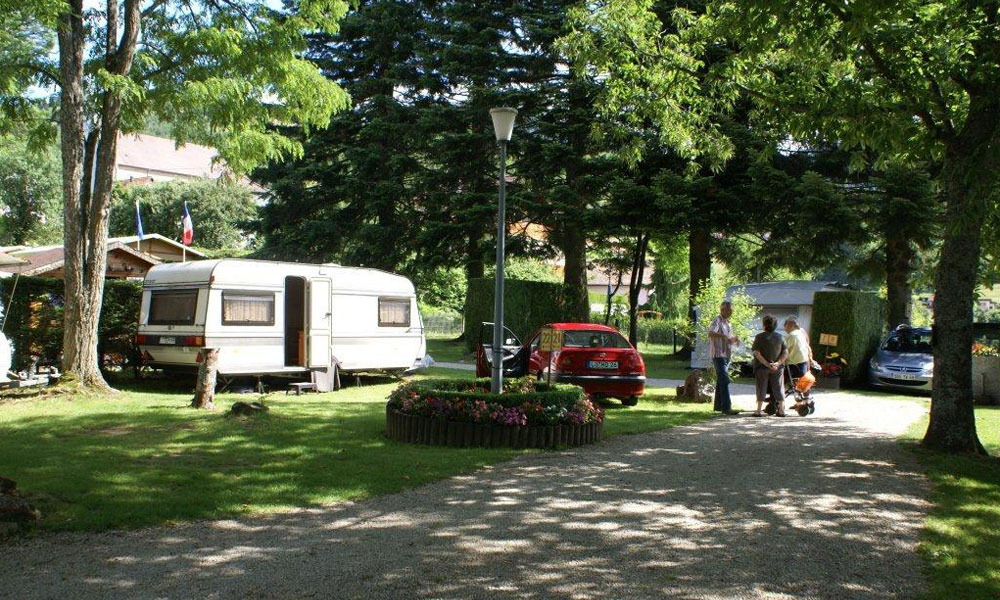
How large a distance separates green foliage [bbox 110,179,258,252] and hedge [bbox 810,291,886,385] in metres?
36.1

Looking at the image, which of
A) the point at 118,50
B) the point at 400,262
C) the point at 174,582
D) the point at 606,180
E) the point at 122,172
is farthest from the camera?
the point at 122,172

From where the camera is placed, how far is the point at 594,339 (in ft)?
47.5

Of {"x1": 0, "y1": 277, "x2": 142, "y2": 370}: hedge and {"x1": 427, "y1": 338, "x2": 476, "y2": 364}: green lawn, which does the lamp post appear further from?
{"x1": 427, "y1": 338, "x2": 476, "y2": 364}: green lawn

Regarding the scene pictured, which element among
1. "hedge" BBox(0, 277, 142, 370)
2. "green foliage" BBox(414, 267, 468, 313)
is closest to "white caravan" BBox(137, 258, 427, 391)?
"hedge" BBox(0, 277, 142, 370)

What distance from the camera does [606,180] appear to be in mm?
25109

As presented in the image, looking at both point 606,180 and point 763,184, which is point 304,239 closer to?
point 606,180

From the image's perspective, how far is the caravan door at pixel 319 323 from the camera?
616 inches

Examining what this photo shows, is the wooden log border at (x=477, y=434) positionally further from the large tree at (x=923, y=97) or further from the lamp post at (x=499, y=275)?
the large tree at (x=923, y=97)

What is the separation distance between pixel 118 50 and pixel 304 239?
730 inches

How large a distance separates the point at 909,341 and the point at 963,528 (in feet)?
49.1

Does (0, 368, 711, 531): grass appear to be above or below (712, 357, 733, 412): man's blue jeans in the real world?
below

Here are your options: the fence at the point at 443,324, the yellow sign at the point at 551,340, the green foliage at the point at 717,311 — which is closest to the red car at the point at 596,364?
the yellow sign at the point at 551,340

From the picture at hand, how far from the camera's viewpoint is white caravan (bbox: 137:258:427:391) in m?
14.4

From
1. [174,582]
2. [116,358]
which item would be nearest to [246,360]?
[116,358]
